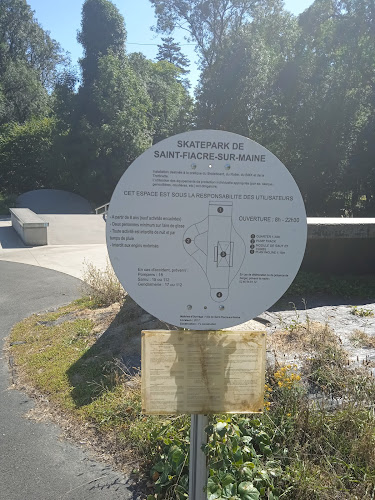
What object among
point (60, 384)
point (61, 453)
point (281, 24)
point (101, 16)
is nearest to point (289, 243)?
point (61, 453)

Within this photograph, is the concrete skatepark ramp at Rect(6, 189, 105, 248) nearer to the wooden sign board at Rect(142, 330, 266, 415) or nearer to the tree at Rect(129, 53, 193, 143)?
the tree at Rect(129, 53, 193, 143)

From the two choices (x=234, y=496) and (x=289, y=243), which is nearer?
(x=289, y=243)

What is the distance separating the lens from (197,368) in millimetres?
2090

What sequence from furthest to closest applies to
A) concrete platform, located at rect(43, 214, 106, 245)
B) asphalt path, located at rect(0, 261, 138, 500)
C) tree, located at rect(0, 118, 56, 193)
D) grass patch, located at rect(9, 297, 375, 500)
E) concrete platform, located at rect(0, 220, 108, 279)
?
1. tree, located at rect(0, 118, 56, 193)
2. concrete platform, located at rect(43, 214, 106, 245)
3. concrete platform, located at rect(0, 220, 108, 279)
4. asphalt path, located at rect(0, 261, 138, 500)
5. grass patch, located at rect(9, 297, 375, 500)

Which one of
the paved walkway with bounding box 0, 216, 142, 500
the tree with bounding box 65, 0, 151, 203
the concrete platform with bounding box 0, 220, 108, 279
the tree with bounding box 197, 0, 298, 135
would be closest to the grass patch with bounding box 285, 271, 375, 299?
the paved walkway with bounding box 0, 216, 142, 500

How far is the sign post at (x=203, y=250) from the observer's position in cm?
199

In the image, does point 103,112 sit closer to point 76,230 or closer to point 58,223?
point 58,223

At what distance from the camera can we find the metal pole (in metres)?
2.15

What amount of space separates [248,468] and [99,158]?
24212mm

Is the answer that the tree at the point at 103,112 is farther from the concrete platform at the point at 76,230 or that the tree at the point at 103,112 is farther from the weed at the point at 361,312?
the weed at the point at 361,312

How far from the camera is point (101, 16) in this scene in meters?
26.1

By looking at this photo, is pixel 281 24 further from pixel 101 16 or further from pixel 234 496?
pixel 234 496

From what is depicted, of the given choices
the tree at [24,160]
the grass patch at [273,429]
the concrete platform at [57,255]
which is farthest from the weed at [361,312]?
the tree at [24,160]

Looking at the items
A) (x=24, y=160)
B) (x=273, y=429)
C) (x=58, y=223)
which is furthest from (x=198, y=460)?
(x=24, y=160)
